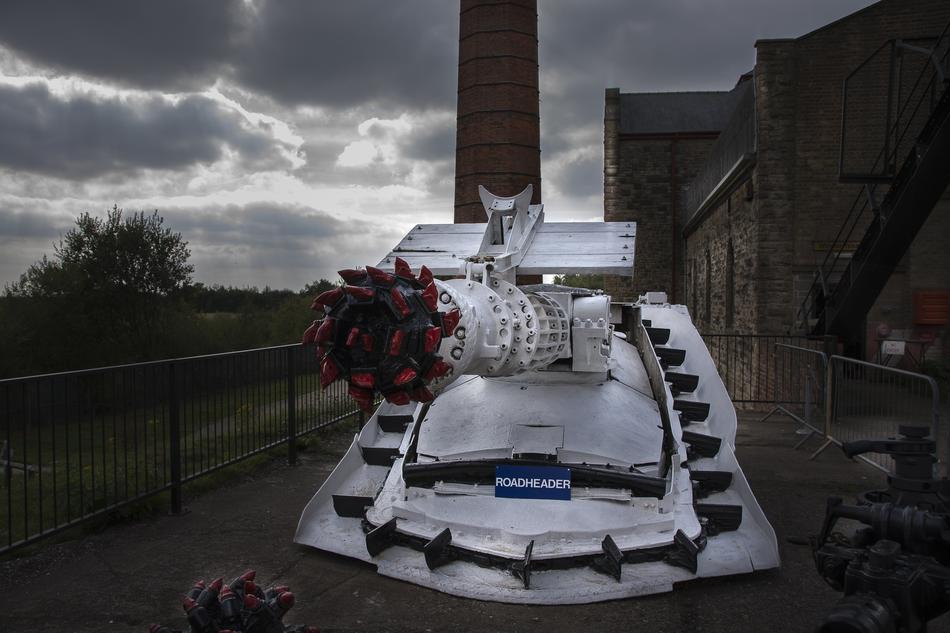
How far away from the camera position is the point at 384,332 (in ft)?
8.76

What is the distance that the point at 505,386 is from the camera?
16.7 ft

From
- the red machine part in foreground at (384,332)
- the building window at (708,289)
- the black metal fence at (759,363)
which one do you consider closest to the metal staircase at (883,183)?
the black metal fence at (759,363)

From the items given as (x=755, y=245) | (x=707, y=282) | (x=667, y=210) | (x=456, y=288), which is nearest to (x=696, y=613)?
(x=456, y=288)

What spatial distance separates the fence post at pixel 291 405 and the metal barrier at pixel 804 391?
5.70 metres

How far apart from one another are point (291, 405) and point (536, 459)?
3.80 meters

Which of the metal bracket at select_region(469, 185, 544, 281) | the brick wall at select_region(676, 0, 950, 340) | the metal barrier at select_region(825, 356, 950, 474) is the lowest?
the metal barrier at select_region(825, 356, 950, 474)

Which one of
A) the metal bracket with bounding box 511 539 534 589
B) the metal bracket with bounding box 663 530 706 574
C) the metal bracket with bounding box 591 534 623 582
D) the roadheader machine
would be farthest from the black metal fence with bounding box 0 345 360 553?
the metal bracket with bounding box 663 530 706 574

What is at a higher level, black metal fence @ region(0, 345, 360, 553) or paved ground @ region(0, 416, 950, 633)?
black metal fence @ region(0, 345, 360, 553)

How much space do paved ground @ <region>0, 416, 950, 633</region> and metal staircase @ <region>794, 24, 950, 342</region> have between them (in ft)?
18.1

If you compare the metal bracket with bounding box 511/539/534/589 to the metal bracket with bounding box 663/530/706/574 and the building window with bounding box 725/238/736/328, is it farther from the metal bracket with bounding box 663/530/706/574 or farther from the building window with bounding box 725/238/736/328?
the building window with bounding box 725/238/736/328

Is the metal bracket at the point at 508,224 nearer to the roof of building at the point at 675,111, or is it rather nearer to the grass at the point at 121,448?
the grass at the point at 121,448

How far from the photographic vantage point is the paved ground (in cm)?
375

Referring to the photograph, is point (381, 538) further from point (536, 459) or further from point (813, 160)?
point (813, 160)

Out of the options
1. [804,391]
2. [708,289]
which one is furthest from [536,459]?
[708,289]
